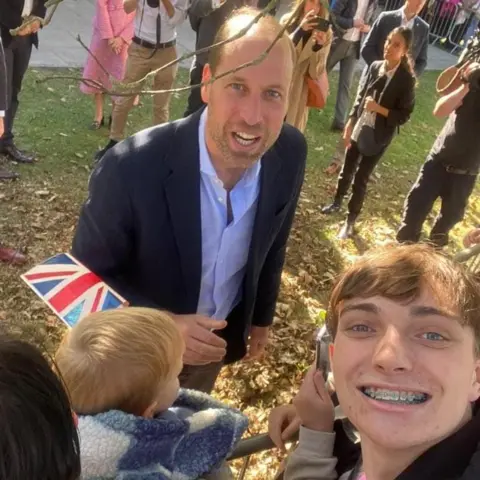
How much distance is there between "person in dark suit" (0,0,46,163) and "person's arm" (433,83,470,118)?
2925 mm

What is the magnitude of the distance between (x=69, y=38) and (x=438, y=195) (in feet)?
19.9

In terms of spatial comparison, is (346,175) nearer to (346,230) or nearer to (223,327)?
(346,230)

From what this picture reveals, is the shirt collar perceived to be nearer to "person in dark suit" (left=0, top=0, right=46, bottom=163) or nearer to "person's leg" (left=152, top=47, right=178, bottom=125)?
"person in dark suit" (left=0, top=0, right=46, bottom=163)

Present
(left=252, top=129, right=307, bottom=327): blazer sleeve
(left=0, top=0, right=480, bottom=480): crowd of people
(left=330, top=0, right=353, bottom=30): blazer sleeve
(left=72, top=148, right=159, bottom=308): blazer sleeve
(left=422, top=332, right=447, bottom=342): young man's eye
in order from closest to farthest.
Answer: (left=0, top=0, right=480, bottom=480): crowd of people → (left=422, top=332, right=447, bottom=342): young man's eye → (left=72, top=148, right=159, bottom=308): blazer sleeve → (left=252, top=129, right=307, bottom=327): blazer sleeve → (left=330, top=0, right=353, bottom=30): blazer sleeve

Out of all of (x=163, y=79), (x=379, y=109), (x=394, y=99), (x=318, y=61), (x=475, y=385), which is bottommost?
(x=163, y=79)

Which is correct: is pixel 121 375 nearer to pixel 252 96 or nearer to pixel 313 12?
pixel 252 96

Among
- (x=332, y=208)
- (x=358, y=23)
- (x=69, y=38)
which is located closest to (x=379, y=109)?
(x=332, y=208)

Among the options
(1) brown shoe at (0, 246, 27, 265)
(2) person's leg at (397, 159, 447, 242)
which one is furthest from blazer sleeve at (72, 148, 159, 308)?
(2) person's leg at (397, 159, 447, 242)

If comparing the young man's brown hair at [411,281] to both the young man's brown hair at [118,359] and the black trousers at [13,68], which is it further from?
the black trousers at [13,68]

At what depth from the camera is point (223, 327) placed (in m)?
2.25

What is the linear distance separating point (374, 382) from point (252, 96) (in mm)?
1201

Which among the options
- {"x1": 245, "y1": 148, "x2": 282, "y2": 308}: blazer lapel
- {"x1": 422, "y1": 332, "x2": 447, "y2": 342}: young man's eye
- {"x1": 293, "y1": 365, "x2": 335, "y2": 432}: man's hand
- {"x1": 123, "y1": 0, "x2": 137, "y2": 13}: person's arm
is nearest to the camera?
{"x1": 422, "y1": 332, "x2": 447, "y2": 342}: young man's eye

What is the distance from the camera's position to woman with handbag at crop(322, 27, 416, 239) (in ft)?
15.4

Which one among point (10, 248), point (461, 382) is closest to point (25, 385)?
point (461, 382)
